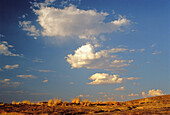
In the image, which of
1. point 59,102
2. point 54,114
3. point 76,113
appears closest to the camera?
point 54,114

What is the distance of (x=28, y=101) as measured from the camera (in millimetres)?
14469

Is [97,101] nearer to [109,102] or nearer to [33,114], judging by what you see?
[109,102]

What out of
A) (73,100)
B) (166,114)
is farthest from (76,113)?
(73,100)

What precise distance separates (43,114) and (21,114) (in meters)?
1.15

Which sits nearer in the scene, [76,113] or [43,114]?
[43,114]

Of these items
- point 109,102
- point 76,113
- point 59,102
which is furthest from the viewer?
point 109,102

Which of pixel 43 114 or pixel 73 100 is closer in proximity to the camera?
pixel 43 114

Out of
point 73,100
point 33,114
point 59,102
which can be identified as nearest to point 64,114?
point 33,114

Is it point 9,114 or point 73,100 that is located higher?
point 73,100

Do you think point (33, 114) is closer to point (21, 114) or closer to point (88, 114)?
point (21, 114)

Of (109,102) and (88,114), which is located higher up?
(109,102)

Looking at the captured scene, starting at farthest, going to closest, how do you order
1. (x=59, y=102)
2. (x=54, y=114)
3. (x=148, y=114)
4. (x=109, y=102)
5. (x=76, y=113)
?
(x=109, y=102) < (x=59, y=102) < (x=76, y=113) < (x=54, y=114) < (x=148, y=114)

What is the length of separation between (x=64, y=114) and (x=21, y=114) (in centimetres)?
205

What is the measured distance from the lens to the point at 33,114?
753 cm
